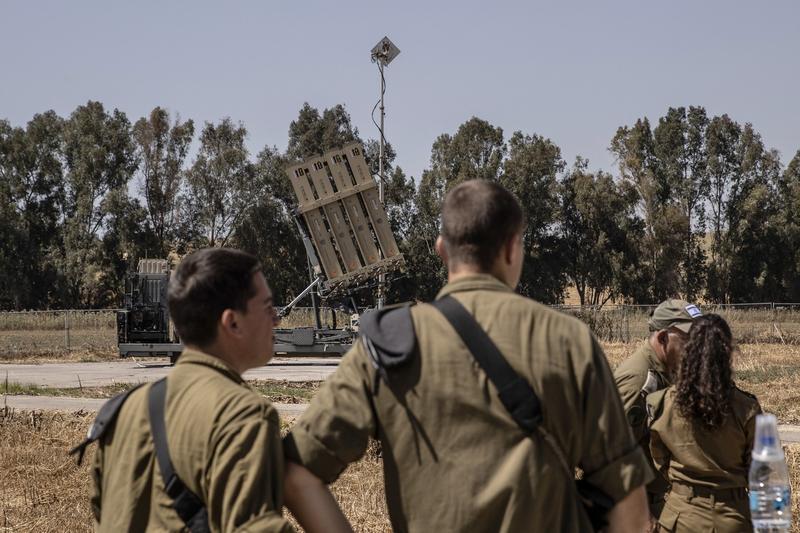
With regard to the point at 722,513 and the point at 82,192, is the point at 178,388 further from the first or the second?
the point at 82,192

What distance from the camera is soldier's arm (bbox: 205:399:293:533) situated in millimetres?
2463

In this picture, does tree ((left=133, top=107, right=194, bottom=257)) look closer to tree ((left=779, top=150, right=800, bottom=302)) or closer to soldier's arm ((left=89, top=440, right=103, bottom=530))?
tree ((left=779, top=150, right=800, bottom=302))

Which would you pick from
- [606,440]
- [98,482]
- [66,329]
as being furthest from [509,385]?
[66,329]

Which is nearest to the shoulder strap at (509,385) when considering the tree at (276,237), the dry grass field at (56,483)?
the dry grass field at (56,483)

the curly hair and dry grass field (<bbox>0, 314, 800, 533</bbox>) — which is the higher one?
the curly hair

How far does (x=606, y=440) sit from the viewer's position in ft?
8.32

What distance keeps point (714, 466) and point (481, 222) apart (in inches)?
88.5

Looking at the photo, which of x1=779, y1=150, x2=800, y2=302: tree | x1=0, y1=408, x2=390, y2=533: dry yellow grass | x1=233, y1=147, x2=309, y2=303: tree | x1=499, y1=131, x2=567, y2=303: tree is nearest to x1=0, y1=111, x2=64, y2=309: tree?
x1=233, y1=147, x2=309, y2=303: tree

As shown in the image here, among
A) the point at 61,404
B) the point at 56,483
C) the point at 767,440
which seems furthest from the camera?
the point at 61,404

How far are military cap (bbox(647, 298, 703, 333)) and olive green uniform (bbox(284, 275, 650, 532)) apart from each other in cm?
226

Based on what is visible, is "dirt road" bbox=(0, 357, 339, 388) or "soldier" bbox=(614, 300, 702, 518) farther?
"dirt road" bbox=(0, 357, 339, 388)

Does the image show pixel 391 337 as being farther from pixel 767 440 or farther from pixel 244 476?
pixel 767 440

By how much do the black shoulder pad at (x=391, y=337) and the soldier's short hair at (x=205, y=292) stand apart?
355 mm

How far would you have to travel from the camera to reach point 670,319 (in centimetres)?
479
